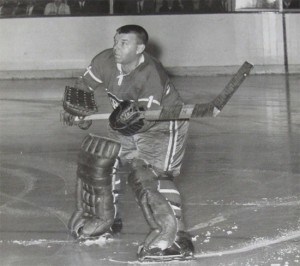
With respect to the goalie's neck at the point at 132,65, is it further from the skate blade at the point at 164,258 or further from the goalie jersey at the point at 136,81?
the skate blade at the point at 164,258

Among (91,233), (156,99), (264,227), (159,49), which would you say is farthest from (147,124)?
(159,49)

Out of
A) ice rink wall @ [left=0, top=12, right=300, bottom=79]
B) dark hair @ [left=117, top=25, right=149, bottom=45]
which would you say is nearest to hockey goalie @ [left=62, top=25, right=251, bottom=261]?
dark hair @ [left=117, top=25, right=149, bottom=45]

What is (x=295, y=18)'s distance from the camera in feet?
55.9

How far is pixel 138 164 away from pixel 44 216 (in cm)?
148

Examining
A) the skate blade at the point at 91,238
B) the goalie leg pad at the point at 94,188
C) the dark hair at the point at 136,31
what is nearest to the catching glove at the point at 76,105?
→ the goalie leg pad at the point at 94,188

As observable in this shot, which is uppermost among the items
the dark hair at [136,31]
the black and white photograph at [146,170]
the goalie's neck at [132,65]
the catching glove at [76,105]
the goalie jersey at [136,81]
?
the dark hair at [136,31]

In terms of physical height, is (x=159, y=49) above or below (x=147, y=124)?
below

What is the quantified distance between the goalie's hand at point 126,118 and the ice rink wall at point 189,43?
11.6 meters

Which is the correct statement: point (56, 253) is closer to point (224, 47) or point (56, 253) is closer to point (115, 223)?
point (115, 223)

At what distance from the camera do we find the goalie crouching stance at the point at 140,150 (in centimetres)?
547

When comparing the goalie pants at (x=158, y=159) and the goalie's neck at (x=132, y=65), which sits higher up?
the goalie's neck at (x=132, y=65)

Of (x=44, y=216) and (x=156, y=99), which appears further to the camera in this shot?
(x=44, y=216)

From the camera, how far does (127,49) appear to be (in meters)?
5.57

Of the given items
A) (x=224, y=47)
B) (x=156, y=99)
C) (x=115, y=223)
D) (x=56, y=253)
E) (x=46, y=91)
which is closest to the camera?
(x=156, y=99)
